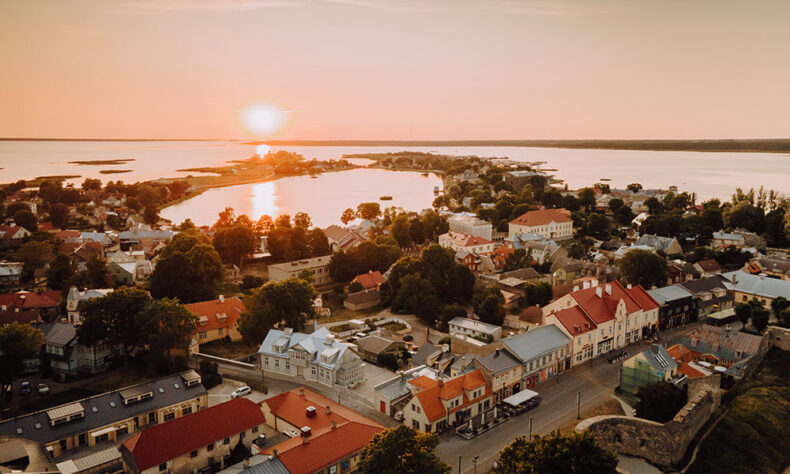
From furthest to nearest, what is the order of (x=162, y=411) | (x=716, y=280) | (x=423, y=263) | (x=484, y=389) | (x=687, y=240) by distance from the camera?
(x=687, y=240)
(x=423, y=263)
(x=716, y=280)
(x=484, y=389)
(x=162, y=411)

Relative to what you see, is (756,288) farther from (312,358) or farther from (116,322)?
(116,322)

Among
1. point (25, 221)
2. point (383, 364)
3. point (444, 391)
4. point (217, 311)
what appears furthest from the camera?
point (25, 221)

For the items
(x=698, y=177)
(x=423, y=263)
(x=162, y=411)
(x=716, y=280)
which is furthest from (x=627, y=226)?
(x=698, y=177)

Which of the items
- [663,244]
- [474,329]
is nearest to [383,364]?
[474,329]

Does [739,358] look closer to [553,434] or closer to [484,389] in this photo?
[484,389]

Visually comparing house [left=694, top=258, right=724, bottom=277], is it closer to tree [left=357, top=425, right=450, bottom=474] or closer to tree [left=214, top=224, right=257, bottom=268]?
tree [left=357, top=425, right=450, bottom=474]

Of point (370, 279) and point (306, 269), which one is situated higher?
point (306, 269)
